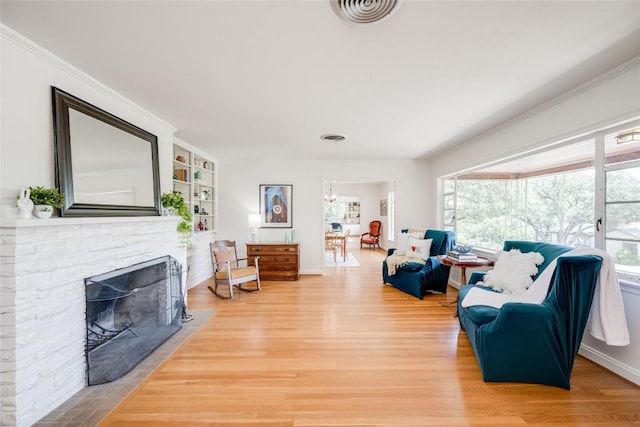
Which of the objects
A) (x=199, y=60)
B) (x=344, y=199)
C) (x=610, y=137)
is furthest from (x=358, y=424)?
(x=344, y=199)

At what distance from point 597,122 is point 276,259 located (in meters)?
4.61

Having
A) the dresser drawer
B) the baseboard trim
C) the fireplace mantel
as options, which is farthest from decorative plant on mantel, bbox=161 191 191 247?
the baseboard trim

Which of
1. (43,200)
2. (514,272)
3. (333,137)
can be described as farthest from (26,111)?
(514,272)

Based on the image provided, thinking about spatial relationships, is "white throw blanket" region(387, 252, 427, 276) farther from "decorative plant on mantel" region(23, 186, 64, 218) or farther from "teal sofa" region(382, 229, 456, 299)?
"decorative plant on mantel" region(23, 186, 64, 218)

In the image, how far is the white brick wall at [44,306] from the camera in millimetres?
1520

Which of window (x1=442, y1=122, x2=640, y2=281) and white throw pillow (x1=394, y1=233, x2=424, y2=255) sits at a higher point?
window (x1=442, y1=122, x2=640, y2=281)

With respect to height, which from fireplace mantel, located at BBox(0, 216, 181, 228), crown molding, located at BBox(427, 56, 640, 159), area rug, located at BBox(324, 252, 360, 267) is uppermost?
crown molding, located at BBox(427, 56, 640, 159)

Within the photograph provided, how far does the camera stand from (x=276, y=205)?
552cm

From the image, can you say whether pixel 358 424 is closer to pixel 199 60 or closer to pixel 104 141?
pixel 199 60

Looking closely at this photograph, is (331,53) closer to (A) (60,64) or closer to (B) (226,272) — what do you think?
(A) (60,64)

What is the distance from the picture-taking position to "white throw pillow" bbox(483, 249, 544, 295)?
8.16 feet

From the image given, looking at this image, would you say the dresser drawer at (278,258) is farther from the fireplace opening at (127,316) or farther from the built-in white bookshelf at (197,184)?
the fireplace opening at (127,316)

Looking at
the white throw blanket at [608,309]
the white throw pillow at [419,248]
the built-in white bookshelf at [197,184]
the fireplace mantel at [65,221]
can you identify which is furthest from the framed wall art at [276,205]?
the white throw blanket at [608,309]

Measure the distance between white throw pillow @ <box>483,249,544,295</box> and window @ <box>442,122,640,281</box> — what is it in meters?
0.50
